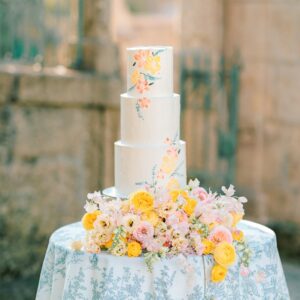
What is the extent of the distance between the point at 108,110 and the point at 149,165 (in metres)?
2.98

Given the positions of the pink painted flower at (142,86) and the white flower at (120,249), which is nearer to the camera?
the white flower at (120,249)

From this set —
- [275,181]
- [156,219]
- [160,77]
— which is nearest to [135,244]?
[156,219]

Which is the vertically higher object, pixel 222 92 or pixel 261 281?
pixel 222 92

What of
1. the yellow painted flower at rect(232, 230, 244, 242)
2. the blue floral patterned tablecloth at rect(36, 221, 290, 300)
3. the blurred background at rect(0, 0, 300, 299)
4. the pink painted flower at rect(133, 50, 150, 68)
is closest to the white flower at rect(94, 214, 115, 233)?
the blue floral patterned tablecloth at rect(36, 221, 290, 300)

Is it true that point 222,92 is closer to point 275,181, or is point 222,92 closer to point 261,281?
point 275,181

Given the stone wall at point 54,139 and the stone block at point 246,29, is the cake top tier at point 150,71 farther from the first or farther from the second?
the stone block at point 246,29

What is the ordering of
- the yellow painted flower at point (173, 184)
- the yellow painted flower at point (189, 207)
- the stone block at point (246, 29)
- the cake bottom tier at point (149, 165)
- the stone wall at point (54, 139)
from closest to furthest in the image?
the yellow painted flower at point (189, 207) < the yellow painted flower at point (173, 184) < the cake bottom tier at point (149, 165) < the stone wall at point (54, 139) < the stone block at point (246, 29)

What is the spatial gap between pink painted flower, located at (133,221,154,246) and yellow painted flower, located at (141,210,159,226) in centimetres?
3

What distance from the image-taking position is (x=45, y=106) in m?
6.43

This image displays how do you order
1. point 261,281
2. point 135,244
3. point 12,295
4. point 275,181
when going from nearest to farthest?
point 135,244
point 261,281
point 12,295
point 275,181

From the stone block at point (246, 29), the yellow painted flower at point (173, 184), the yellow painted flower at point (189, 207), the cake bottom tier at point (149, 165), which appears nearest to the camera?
the yellow painted flower at point (189, 207)

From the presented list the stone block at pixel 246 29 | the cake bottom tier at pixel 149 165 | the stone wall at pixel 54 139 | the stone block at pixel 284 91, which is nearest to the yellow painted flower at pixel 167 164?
the cake bottom tier at pixel 149 165

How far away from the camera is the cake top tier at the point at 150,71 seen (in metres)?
3.91

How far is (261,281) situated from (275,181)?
4077 millimetres
